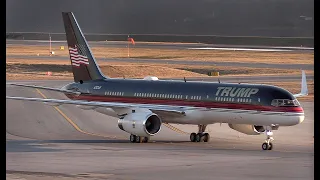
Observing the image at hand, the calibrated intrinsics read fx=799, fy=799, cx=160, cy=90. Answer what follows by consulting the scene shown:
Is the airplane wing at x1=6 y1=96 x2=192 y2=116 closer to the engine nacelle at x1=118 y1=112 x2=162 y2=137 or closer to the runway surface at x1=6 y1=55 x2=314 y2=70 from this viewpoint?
the engine nacelle at x1=118 y1=112 x2=162 y2=137

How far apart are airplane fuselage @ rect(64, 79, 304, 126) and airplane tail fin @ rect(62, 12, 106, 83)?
1.41 m

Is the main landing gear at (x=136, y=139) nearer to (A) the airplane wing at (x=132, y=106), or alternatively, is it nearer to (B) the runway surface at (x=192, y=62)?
(A) the airplane wing at (x=132, y=106)

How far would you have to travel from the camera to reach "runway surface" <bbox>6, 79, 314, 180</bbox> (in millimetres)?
23828

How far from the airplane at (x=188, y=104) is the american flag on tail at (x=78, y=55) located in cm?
134

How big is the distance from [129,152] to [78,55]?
42.9ft

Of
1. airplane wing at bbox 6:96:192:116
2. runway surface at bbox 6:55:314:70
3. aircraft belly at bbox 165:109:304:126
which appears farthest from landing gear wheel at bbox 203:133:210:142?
runway surface at bbox 6:55:314:70

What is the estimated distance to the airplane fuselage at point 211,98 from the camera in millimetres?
34969

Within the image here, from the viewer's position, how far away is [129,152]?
32406mm

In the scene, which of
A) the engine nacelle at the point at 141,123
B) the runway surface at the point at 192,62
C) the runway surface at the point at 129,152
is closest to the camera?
the runway surface at the point at 129,152

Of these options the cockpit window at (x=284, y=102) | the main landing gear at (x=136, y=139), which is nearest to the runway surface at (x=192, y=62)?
the main landing gear at (x=136, y=139)

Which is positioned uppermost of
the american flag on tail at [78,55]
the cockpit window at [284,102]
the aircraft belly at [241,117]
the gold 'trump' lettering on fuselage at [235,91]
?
the american flag on tail at [78,55]

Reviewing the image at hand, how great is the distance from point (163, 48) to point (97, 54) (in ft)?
72.6
